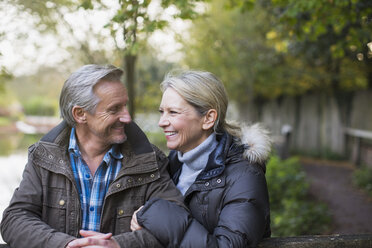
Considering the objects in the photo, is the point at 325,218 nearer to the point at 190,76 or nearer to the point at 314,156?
the point at 190,76

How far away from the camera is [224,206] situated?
191 cm

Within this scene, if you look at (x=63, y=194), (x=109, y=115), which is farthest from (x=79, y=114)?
(x=63, y=194)

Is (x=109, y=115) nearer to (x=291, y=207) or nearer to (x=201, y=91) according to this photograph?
(x=201, y=91)

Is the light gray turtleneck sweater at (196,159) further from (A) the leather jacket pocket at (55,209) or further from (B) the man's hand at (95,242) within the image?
(A) the leather jacket pocket at (55,209)

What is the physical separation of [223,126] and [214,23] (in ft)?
35.9

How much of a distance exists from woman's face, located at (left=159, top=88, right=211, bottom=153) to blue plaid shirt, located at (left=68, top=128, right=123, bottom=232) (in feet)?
1.07

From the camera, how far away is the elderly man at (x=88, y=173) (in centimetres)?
194

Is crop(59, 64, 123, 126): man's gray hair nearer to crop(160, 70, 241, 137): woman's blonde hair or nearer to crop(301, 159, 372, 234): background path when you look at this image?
crop(160, 70, 241, 137): woman's blonde hair

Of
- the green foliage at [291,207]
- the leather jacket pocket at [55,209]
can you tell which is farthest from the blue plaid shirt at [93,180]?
the green foliage at [291,207]

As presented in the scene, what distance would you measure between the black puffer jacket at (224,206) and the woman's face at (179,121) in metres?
0.17

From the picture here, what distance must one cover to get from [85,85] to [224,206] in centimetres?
103

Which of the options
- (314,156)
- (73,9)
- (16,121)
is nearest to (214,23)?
(314,156)

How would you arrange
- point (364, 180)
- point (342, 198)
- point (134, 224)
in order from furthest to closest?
point (364, 180)
point (342, 198)
point (134, 224)

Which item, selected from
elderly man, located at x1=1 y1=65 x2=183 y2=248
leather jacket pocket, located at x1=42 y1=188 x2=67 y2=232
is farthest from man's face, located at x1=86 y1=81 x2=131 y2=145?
leather jacket pocket, located at x1=42 y1=188 x2=67 y2=232
